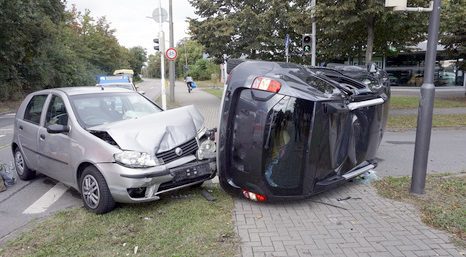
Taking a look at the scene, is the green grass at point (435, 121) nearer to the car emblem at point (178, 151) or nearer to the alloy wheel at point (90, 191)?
the car emblem at point (178, 151)

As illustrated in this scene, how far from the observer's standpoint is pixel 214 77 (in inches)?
2266

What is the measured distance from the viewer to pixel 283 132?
440cm

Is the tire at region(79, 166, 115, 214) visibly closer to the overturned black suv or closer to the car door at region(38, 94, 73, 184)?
the car door at region(38, 94, 73, 184)

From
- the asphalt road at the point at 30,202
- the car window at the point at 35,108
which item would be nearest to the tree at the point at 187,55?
the car window at the point at 35,108

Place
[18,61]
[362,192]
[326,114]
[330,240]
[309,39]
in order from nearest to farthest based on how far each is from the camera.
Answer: [330,240] < [326,114] < [362,192] < [309,39] < [18,61]

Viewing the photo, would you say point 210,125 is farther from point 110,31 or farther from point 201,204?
point 110,31

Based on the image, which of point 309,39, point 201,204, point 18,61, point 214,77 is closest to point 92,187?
point 201,204

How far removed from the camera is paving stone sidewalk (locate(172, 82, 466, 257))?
3.81m

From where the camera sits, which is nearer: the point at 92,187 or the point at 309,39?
the point at 92,187

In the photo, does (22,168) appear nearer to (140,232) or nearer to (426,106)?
(140,232)

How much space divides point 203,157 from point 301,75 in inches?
64.1

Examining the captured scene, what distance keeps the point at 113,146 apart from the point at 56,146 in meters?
1.21

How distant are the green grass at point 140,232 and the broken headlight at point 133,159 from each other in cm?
64

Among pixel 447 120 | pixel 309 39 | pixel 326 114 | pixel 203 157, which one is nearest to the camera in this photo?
pixel 326 114
